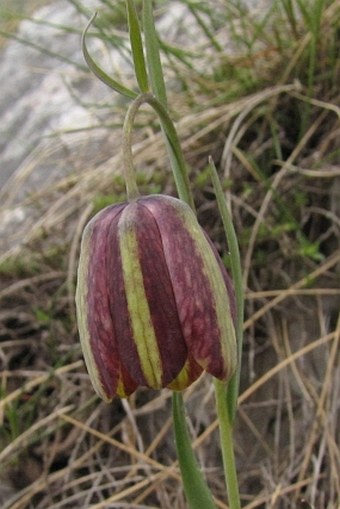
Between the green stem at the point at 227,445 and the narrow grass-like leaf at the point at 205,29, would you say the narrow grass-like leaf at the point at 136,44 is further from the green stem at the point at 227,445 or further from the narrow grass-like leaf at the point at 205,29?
the narrow grass-like leaf at the point at 205,29

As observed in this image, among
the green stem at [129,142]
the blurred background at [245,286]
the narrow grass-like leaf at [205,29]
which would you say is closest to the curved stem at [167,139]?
the green stem at [129,142]

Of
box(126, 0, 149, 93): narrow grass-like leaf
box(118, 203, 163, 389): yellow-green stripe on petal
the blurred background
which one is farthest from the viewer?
the blurred background

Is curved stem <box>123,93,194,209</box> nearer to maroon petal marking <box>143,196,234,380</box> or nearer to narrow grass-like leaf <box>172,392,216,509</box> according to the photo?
maroon petal marking <box>143,196,234,380</box>

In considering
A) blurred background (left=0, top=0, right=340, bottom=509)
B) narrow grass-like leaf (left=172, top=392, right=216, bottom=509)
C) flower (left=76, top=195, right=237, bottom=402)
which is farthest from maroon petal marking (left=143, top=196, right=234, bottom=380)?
blurred background (left=0, top=0, right=340, bottom=509)

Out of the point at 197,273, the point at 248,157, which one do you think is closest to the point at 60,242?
the point at 248,157

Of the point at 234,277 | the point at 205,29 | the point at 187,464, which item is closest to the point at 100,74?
the point at 234,277

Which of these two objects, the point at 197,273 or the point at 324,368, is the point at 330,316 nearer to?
the point at 324,368

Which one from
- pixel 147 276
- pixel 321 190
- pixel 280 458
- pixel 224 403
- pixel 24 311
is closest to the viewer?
pixel 147 276
